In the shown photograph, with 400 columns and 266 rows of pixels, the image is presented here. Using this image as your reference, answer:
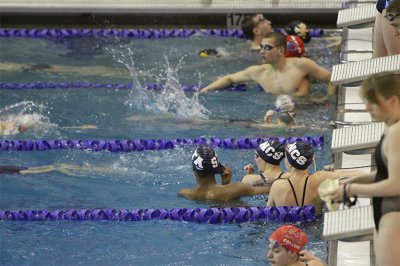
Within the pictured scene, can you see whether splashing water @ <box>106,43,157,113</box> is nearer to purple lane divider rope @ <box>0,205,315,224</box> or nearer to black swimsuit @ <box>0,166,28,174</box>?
black swimsuit @ <box>0,166,28,174</box>

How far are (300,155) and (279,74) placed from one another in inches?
103

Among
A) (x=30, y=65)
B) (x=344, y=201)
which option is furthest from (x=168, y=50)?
(x=344, y=201)

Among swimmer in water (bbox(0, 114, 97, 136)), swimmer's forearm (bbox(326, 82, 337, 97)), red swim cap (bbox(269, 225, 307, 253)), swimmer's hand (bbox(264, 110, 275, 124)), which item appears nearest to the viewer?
red swim cap (bbox(269, 225, 307, 253))

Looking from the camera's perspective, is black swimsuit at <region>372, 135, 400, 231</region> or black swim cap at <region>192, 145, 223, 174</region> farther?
black swim cap at <region>192, 145, 223, 174</region>

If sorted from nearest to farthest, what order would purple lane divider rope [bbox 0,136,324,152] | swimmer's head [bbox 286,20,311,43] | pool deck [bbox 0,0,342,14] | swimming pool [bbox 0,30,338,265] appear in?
swimming pool [bbox 0,30,338,265], purple lane divider rope [bbox 0,136,324,152], swimmer's head [bbox 286,20,311,43], pool deck [bbox 0,0,342,14]

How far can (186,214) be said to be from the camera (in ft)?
19.2

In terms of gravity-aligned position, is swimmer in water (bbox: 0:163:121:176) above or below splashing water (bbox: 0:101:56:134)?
below

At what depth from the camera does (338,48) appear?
9312 millimetres

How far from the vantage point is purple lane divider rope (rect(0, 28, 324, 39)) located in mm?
10203

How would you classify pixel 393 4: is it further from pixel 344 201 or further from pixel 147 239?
pixel 147 239

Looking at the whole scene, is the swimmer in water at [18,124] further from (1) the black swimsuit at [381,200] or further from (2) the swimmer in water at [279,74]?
(1) the black swimsuit at [381,200]

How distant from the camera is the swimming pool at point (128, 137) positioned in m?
5.73

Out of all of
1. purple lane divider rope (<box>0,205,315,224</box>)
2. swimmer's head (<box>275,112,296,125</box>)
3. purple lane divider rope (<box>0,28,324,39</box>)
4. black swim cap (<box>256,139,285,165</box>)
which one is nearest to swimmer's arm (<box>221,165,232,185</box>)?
black swim cap (<box>256,139,285,165</box>)

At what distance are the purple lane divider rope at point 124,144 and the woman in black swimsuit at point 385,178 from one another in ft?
11.0
